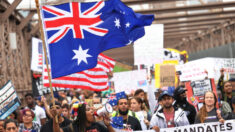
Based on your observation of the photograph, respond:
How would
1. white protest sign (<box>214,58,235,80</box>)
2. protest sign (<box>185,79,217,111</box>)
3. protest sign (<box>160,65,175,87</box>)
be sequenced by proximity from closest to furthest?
protest sign (<box>185,79,217,111</box>) → protest sign (<box>160,65,175,87</box>) → white protest sign (<box>214,58,235,80</box>)

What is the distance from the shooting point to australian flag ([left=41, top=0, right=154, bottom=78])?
6215 mm

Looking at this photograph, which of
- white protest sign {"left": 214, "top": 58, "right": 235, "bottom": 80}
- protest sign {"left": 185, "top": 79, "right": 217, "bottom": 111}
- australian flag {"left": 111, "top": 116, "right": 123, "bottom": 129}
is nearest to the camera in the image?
australian flag {"left": 111, "top": 116, "right": 123, "bottom": 129}

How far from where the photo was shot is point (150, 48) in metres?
12.3

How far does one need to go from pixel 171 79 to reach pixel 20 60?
10.2m

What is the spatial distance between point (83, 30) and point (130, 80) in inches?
240

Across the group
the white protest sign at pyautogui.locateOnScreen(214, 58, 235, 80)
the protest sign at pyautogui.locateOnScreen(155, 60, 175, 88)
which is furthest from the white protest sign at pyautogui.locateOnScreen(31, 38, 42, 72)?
the white protest sign at pyautogui.locateOnScreen(214, 58, 235, 80)

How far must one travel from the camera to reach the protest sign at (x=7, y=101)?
28.0ft

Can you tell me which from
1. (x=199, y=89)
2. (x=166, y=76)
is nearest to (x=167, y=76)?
(x=166, y=76)

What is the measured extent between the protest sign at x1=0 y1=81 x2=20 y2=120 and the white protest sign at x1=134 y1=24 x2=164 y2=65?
14.5ft

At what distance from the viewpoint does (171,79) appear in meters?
11.9

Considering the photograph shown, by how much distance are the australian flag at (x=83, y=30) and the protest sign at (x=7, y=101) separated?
2780mm

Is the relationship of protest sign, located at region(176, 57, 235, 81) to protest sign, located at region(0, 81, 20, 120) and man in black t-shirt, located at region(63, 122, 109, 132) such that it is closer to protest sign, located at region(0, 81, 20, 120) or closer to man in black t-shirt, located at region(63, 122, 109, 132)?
protest sign, located at region(0, 81, 20, 120)

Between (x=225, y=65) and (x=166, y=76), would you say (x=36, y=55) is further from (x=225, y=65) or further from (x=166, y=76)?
(x=225, y=65)

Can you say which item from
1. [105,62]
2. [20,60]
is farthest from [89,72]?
[20,60]
